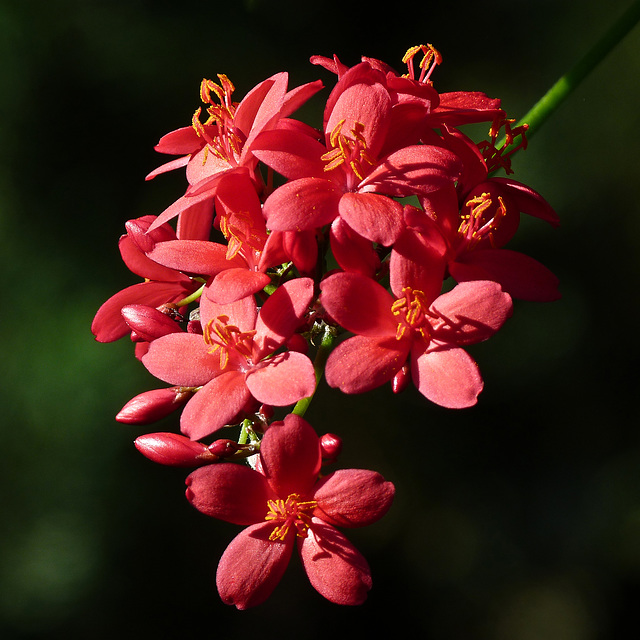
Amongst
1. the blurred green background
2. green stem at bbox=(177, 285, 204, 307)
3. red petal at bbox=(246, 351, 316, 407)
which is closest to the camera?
red petal at bbox=(246, 351, 316, 407)

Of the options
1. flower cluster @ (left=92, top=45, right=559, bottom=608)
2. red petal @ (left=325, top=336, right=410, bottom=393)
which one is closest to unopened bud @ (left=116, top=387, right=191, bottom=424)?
flower cluster @ (left=92, top=45, right=559, bottom=608)

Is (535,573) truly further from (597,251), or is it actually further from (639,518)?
(597,251)

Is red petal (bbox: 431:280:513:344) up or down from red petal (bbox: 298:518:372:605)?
up

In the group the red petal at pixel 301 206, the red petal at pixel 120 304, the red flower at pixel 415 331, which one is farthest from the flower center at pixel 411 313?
the red petal at pixel 120 304

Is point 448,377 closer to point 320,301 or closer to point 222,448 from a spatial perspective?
point 320,301

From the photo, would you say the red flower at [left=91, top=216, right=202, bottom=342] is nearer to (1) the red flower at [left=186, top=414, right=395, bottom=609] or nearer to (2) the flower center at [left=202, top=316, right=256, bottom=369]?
(2) the flower center at [left=202, top=316, right=256, bottom=369]

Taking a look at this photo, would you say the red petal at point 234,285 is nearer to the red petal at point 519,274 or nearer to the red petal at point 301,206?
the red petal at point 301,206

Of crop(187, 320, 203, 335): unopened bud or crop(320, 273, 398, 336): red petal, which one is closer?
crop(320, 273, 398, 336): red petal
